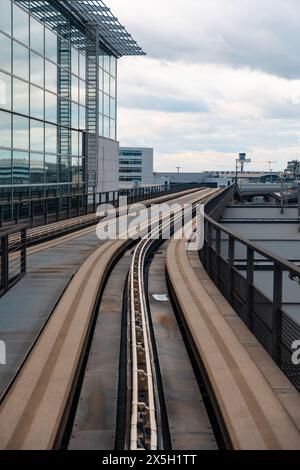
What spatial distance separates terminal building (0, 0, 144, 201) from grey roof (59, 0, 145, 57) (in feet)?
0.24

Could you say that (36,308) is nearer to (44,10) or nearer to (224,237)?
(224,237)

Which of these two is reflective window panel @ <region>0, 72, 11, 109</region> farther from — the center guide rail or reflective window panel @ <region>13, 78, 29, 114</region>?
the center guide rail

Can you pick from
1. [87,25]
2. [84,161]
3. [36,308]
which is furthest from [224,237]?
[87,25]

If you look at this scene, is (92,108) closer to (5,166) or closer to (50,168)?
(50,168)

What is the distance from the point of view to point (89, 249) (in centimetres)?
1897

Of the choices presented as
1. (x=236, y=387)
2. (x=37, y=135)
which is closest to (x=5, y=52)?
(x=37, y=135)

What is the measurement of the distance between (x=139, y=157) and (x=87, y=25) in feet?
431

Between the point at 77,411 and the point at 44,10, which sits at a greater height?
the point at 44,10

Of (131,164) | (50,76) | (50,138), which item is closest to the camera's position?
(50,76)

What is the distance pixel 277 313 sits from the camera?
22.0 ft

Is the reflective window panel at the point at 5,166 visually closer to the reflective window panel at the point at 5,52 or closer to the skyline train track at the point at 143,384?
the reflective window panel at the point at 5,52

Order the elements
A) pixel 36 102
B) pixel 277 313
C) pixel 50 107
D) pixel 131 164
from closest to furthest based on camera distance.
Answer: pixel 277 313, pixel 36 102, pixel 50 107, pixel 131 164

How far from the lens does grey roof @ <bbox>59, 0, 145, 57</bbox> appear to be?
42338mm

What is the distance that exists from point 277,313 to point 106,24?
4402 centimetres
